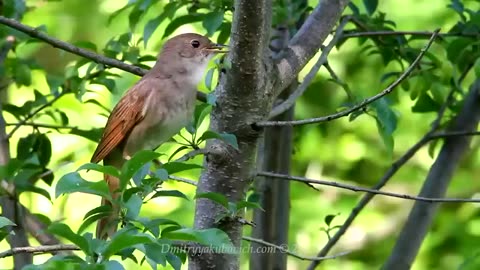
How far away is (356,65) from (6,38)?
2.67 metres

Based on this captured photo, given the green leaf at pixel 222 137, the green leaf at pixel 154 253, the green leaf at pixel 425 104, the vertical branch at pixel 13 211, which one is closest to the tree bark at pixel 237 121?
the green leaf at pixel 222 137

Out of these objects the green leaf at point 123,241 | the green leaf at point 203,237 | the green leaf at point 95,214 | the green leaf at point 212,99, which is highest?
the green leaf at point 212,99

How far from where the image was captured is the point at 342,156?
6.68 m

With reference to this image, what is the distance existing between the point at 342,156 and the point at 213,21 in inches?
122

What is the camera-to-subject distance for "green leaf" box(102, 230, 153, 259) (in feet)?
7.14

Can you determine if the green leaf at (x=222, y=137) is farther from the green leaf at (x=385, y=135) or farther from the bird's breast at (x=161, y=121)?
the green leaf at (x=385, y=135)

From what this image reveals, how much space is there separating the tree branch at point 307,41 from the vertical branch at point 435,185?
3.76 feet

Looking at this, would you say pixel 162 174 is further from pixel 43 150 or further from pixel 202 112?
pixel 43 150

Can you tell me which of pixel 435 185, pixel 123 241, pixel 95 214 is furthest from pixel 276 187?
pixel 123 241

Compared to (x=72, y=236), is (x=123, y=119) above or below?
above

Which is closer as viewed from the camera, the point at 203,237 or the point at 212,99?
the point at 203,237

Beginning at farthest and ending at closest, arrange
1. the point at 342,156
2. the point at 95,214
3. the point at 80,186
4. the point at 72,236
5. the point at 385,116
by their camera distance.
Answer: the point at 342,156
the point at 385,116
the point at 95,214
the point at 80,186
the point at 72,236

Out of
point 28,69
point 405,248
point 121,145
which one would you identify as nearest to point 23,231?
point 121,145

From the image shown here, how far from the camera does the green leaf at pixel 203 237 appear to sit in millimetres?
2328
